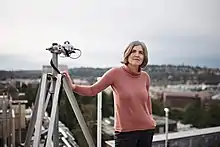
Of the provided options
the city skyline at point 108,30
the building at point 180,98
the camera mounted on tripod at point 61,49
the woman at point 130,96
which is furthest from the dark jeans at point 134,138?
the building at point 180,98

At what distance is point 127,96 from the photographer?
158cm

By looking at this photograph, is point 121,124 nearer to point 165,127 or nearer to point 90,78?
point 90,78

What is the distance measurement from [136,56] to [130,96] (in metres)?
0.23

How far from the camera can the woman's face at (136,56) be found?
162 centimetres

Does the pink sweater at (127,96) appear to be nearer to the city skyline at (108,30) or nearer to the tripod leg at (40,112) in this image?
the tripod leg at (40,112)

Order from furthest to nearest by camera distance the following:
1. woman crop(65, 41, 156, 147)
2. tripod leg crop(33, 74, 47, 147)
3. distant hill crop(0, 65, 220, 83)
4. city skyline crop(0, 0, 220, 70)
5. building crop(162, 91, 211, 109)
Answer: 1. building crop(162, 91, 211, 109)
2. distant hill crop(0, 65, 220, 83)
3. city skyline crop(0, 0, 220, 70)
4. woman crop(65, 41, 156, 147)
5. tripod leg crop(33, 74, 47, 147)

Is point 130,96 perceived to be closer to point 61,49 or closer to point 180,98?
point 61,49

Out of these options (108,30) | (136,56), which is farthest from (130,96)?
(108,30)

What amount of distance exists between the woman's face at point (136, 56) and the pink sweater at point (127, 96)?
0.06 meters

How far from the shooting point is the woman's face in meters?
1.62

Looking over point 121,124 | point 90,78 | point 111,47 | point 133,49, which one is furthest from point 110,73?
point 111,47

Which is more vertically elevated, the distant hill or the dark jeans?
the distant hill

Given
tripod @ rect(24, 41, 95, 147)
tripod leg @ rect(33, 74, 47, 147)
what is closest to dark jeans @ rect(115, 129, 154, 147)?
tripod @ rect(24, 41, 95, 147)

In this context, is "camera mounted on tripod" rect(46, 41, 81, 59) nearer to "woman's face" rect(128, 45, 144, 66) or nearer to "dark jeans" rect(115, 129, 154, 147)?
"woman's face" rect(128, 45, 144, 66)
